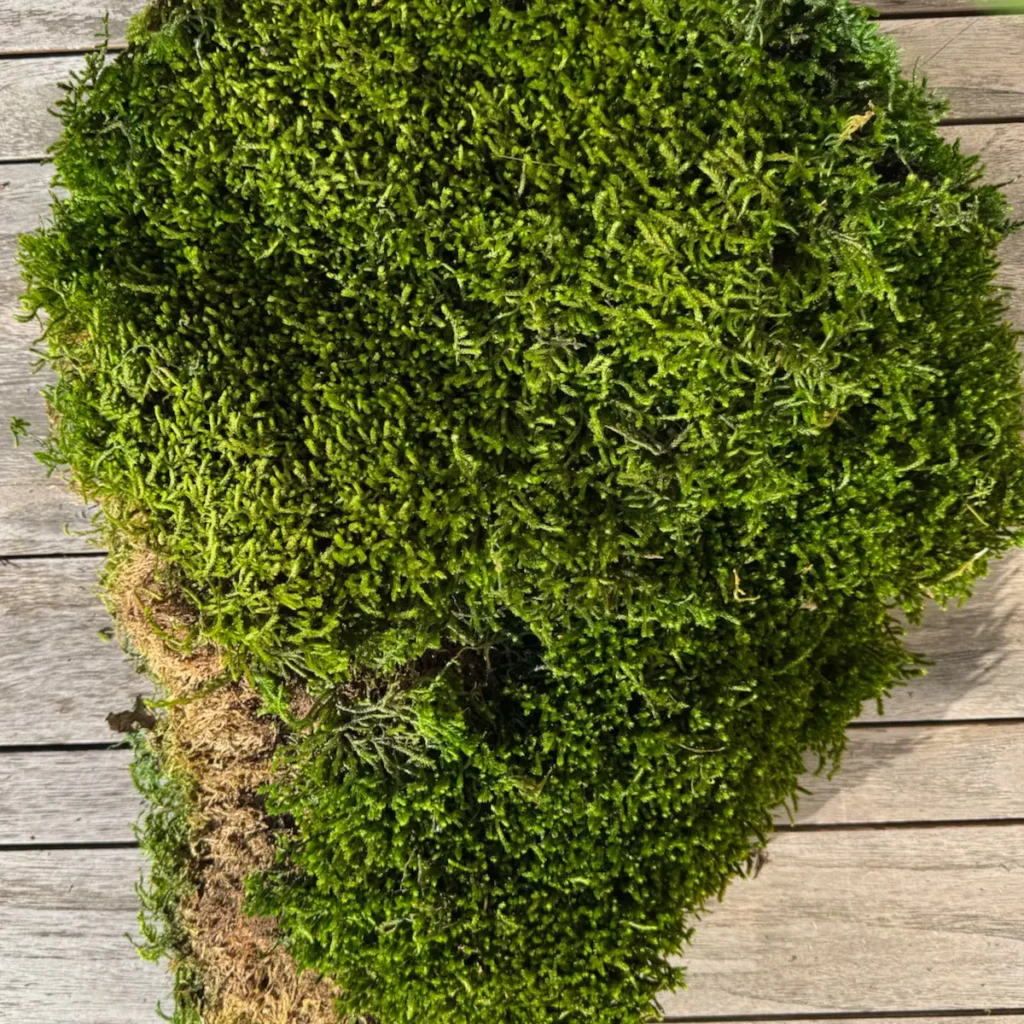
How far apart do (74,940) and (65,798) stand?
0.31 m

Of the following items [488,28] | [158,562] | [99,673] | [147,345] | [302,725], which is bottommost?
[99,673]

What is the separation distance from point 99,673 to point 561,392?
3.98 ft

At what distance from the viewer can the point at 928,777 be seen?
5.14 ft

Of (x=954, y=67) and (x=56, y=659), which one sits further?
(x=56, y=659)

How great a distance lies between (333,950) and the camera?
1.08 metres

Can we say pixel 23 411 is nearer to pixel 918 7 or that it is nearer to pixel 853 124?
pixel 853 124

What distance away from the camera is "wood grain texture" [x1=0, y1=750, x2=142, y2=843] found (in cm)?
162

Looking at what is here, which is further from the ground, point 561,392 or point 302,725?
point 561,392

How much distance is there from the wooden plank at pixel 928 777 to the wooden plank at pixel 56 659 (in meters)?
1.45

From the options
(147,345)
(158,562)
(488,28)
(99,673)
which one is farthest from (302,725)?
(488,28)

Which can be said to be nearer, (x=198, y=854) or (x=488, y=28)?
(x=488, y=28)

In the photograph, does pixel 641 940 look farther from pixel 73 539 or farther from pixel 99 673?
pixel 73 539

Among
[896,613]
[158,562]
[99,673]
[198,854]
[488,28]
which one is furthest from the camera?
[99,673]

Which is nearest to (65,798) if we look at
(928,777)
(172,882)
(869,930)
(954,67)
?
(172,882)
